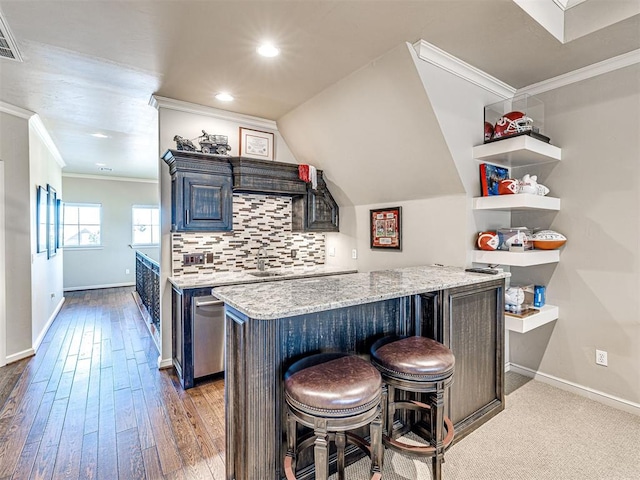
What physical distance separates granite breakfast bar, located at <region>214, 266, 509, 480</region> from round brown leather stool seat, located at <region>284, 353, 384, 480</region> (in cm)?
15

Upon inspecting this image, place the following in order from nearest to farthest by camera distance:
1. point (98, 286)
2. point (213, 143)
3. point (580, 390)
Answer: point (580, 390)
point (213, 143)
point (98, 286)

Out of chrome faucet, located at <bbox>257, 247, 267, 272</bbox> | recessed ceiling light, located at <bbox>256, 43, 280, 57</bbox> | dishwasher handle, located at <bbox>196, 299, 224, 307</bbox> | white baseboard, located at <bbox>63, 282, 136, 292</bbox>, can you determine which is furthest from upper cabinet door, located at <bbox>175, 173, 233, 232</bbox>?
white baseboard, located at <bbox>63, 282, 136, 292</bbox>

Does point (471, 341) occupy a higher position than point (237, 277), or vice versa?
point (237, 277)

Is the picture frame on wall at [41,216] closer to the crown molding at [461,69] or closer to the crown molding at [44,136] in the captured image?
the crown molding at [44,136]

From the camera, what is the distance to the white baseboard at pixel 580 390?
8.19ft

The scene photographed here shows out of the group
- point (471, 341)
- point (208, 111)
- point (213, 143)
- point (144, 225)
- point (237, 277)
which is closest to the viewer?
point (471, 341)

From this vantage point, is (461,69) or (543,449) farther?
(461,69)

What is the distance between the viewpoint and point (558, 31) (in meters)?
2.17

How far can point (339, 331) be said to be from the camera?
6.16 feet

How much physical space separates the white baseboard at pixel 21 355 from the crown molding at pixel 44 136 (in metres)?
2.54

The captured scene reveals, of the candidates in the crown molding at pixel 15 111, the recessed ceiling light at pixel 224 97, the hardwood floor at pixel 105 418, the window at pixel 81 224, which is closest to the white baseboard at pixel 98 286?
the window at pixel 81 224

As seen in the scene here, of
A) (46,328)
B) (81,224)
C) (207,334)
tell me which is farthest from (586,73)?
(81,224)

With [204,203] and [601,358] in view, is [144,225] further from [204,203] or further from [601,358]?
[601,358]

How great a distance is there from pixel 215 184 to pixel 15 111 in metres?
2.36
